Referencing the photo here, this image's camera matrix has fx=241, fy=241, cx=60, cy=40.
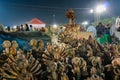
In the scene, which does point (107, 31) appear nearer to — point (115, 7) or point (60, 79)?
point (60, 79)

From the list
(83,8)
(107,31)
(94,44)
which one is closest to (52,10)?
(83,8)

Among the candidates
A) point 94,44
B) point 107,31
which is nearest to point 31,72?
point 94,44

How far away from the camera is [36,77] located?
144 cm

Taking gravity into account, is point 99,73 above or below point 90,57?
below

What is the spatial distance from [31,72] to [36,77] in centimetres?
5

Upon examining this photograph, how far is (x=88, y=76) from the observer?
1466 mm

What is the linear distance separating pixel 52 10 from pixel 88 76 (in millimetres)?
40253

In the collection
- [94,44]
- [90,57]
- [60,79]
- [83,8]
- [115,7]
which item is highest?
[83,8]

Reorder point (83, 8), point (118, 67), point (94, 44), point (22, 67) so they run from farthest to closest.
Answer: point (83, 8)
point (94, 44)
point (118, 67)
point (22, 67)

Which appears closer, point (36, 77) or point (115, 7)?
point (36, 77)

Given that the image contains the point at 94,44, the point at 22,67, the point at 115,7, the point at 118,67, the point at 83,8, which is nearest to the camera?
the point at 22,67

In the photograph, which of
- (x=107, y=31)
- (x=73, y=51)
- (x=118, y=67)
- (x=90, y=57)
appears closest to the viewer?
(x=118, y=67)

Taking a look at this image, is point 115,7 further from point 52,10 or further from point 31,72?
point 31,72

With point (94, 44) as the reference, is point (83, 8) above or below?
above
